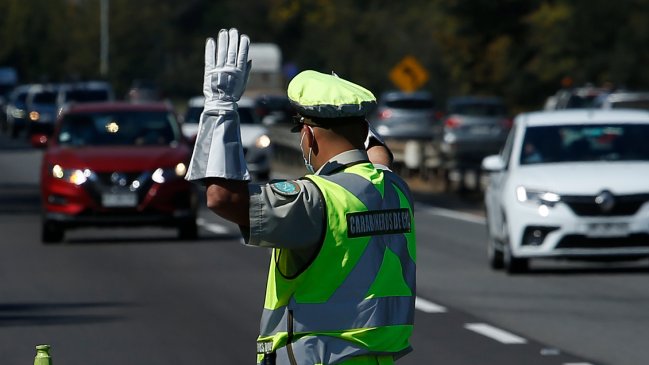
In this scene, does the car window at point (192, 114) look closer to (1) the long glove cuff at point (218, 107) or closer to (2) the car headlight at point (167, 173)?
(2) the car headlight at point (167, 173)

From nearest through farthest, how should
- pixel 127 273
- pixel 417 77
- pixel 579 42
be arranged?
pixel 127 273 < pixel 417 77 < pixel 579 42

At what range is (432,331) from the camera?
1320cm

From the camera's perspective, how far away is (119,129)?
72.7 ft

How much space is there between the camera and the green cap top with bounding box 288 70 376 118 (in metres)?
4.94

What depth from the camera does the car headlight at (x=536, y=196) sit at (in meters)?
17.1

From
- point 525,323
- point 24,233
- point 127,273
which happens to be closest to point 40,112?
point 24,233

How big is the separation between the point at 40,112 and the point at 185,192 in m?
40.1

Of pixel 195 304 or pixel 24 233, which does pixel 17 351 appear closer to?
pixel 195 304

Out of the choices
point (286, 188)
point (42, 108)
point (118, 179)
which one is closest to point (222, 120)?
point (286, 188)

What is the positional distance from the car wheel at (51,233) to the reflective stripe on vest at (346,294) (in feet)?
54.9

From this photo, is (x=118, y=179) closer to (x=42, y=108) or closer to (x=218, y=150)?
(x=218, y=150)

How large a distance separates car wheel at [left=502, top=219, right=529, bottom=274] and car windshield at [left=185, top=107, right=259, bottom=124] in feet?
61.0

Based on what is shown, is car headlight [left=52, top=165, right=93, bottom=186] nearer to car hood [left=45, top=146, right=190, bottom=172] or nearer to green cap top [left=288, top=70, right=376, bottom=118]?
car hood [left=45, top=146, right=190, bottom=172]

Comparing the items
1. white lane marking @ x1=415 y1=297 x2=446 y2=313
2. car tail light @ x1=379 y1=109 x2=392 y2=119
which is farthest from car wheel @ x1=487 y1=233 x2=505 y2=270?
car tail light @ x1=379 y1=109 x2=392 y2=119
